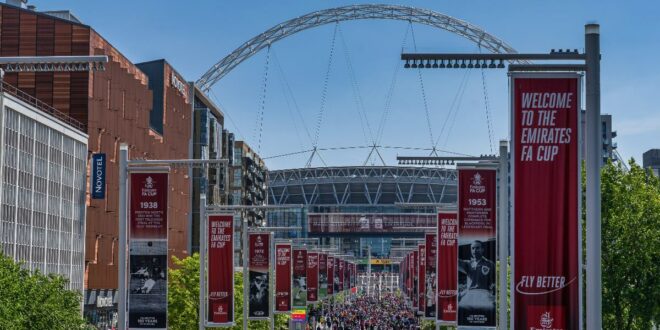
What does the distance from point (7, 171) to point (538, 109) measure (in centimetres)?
6356

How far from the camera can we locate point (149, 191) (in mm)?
42031

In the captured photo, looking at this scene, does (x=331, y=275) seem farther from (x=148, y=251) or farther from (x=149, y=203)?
(x=149, y=203)

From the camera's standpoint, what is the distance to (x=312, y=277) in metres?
110

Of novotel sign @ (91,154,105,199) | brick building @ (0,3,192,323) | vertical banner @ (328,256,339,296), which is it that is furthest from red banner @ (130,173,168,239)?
vertical banner @ (328,256,339,296)

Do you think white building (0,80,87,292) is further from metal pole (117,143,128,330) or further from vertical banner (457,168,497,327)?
vertical banner (457,168,497,327)

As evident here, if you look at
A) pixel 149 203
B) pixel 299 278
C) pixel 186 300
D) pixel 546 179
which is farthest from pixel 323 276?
pixel 546 179

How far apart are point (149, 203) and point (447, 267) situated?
16.0 metres

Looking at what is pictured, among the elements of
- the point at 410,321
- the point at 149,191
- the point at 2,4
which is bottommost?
the point at 410,321

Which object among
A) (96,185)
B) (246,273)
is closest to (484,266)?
(246,273)

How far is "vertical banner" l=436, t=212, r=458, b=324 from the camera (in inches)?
2072

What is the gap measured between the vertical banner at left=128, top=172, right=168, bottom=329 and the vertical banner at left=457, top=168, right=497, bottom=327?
9.86 meters

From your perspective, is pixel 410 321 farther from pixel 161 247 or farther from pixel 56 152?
pixel 161 247

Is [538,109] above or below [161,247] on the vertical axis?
above

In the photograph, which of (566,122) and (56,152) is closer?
(566,122)
